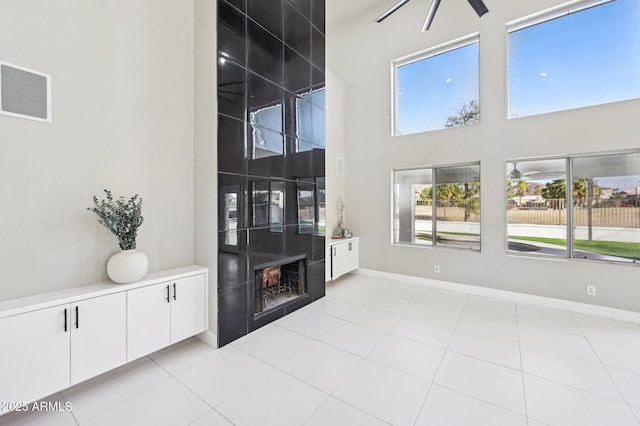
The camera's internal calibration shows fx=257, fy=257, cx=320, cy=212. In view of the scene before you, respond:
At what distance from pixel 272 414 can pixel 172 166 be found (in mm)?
2545

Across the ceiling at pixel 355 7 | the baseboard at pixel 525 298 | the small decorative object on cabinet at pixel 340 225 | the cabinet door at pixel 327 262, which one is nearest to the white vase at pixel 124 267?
the cabinet door at pixel 327 262

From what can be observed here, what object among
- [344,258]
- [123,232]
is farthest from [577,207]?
[123,232]

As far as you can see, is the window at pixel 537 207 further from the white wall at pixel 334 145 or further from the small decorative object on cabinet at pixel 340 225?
the white wall at pixel 334 145

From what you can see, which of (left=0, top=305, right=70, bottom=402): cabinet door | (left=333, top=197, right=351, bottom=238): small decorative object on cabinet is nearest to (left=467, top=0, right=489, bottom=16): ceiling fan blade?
(left=333, top=197, right=351, bottom=238): small decorative object on cabinet

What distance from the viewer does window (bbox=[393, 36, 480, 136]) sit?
4.57 m

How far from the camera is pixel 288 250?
12.0ft

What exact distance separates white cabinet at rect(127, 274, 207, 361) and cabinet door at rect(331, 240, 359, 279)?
256 centimetres

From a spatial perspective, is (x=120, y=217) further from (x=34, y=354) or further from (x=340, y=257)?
(x=340, y=257)

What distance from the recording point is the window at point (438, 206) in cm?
456

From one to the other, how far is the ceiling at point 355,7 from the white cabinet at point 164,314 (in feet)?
19.1

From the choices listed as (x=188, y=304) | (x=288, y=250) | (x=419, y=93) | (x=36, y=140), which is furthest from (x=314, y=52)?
(x=188, y=304)

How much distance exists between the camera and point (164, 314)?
96.8 inches

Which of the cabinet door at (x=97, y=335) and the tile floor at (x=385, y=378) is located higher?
the cabinet door at (x=97, y=335)

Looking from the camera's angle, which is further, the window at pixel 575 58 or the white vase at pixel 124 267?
the window at pixel 575 58
